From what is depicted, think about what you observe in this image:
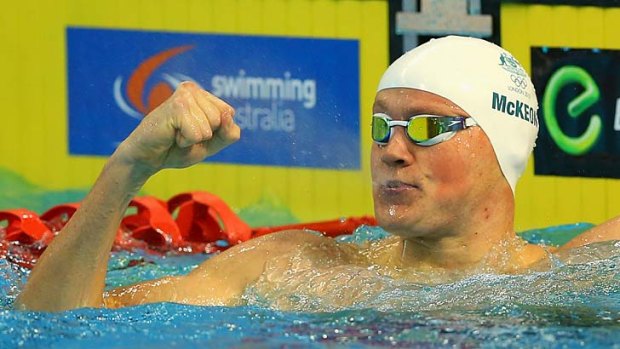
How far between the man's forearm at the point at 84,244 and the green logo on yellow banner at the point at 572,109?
3307 millimetres

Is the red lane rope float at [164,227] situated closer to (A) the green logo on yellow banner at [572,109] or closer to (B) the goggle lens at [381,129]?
(A) the green logo on yellow banner at [572,109]

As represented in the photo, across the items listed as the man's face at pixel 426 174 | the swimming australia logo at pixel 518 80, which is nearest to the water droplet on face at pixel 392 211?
the man's face at pixel 426 174

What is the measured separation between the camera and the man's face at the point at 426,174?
287 centimetres

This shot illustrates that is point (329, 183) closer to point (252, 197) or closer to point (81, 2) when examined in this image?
point (252, 197)

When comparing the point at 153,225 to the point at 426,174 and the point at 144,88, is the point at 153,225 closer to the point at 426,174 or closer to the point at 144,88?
the point at 144,88

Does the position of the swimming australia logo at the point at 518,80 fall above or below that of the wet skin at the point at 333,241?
above

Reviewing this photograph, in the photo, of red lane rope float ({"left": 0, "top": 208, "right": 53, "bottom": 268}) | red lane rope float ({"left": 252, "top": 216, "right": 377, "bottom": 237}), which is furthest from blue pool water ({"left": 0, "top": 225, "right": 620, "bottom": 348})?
red lane rope float ({"left": 252, "top": 216, "right": 377, "bottom": 237})

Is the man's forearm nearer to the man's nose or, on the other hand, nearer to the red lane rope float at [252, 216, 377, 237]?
the man's nose

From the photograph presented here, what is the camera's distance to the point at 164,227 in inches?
179

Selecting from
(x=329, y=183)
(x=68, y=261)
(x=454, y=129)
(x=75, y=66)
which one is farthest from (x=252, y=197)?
(x=68, y=261)

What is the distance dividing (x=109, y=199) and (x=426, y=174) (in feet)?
2.45

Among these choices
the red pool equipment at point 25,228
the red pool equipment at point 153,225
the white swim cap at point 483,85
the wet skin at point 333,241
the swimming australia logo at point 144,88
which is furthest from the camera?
the swimming australia logo at point 144,88

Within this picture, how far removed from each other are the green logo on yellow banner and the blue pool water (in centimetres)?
254

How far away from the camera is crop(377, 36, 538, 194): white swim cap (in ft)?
9.87
